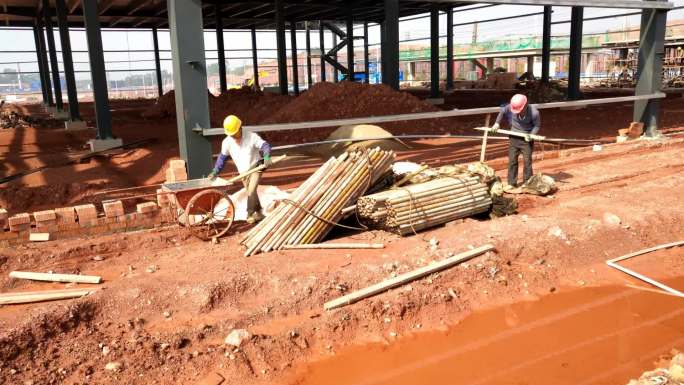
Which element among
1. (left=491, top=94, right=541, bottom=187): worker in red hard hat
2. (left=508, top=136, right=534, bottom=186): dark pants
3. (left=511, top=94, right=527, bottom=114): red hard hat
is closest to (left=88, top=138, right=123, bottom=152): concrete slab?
(left=491, top=94, right=541, bottom=187): worker in red hard hat

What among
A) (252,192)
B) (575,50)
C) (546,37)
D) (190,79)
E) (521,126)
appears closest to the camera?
(252,192)

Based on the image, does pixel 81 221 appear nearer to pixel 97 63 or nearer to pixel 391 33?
pixel 97 63

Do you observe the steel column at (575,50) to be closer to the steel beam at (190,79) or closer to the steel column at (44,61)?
the steel beam at (190,79)

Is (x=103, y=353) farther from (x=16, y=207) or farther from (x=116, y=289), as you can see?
(x=16, y=207)

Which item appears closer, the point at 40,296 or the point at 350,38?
the point at 40,296

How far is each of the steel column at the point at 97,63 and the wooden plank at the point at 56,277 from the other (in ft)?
30.0

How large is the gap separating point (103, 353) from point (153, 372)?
51cm

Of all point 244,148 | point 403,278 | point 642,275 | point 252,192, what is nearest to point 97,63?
point 244,148

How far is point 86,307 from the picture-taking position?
489 cm

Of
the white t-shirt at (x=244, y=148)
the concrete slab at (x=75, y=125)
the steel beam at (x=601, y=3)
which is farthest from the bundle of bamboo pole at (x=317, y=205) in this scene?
the concrete slab at (x=75, y=125)

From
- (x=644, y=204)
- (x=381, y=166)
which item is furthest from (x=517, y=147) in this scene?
(x=381, y=166)

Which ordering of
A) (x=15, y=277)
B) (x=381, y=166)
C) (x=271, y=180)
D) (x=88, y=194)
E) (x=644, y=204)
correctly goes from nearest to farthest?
(x=15, y=277) → (x=381, y=166) → (x=644, y=204) → (x=88, y=194) → (x=271, y=180)

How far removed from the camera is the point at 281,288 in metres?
5.33

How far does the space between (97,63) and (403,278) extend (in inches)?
454
